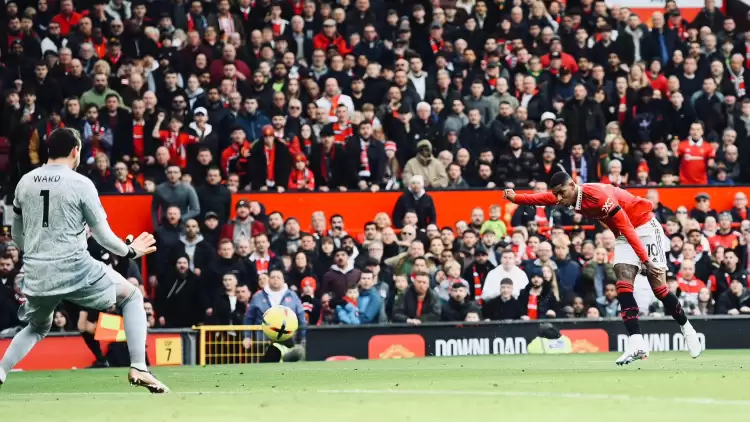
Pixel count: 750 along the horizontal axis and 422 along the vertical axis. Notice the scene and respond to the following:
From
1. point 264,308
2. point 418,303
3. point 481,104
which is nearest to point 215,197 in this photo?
point 264,308

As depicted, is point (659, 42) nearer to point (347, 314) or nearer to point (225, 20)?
point (225, 20)

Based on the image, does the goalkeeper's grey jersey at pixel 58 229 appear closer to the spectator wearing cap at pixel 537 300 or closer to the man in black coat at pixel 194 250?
the man in black coat at pixel 194 250

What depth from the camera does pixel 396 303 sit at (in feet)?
64.0

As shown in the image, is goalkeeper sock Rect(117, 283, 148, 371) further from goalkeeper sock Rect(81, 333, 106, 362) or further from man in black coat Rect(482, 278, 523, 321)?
man in black coat Rect(482, 278, 523, 321)

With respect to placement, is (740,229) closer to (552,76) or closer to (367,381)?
(552,76)

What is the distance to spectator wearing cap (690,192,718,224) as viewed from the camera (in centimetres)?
2258

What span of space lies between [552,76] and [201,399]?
52.8ft

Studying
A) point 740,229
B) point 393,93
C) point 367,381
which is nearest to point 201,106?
point 393,93

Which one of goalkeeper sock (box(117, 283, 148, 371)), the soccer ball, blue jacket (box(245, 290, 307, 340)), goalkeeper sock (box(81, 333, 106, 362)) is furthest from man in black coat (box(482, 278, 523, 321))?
goalkeeper sock (box(117, 283, 148, 371))

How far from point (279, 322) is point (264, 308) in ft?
4.98

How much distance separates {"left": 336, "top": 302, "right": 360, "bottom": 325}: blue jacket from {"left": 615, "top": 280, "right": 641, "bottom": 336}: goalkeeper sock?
18.0ft

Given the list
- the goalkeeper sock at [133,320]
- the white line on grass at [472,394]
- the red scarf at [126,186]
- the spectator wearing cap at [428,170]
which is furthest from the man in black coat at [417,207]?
the goalkeeper sock at [133,320]

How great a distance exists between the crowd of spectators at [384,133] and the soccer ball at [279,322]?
4.61ft

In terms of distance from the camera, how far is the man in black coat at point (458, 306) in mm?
19469
